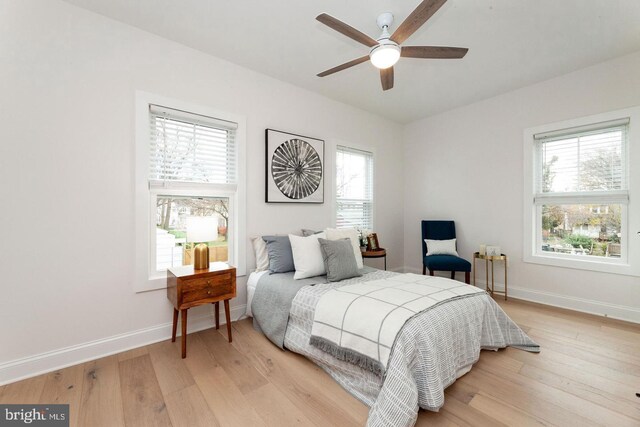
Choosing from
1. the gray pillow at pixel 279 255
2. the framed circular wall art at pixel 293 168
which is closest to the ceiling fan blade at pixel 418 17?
the framed circular wall art at pixel 293 168

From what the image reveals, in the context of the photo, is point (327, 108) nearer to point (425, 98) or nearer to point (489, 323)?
point (425, 98)

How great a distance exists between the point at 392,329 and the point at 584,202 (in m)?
3.11

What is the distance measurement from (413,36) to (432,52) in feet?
1.85

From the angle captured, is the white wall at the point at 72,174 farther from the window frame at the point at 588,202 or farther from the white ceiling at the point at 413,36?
the window frame at the point at 588,202

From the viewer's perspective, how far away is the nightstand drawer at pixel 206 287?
2.20 m

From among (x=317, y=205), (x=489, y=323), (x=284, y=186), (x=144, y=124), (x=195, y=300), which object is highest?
(x=144, y=124)

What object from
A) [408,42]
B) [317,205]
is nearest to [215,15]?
[408,42]

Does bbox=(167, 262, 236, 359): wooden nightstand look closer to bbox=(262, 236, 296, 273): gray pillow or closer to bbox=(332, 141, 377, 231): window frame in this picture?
bbox=(262, 236, 296, 273): gray pillow

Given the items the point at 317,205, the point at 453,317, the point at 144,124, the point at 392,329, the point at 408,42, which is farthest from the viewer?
the point at 317,205

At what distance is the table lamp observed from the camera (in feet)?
7.50

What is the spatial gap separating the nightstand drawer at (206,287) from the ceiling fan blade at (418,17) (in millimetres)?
2301

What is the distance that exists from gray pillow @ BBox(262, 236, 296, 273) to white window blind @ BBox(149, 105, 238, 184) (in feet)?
2.63

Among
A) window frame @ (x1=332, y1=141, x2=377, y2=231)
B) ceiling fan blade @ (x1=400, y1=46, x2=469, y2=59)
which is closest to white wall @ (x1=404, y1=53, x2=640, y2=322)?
window frame @ (x1=332, y1=141, x2=377, y2=231)

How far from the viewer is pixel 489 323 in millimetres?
2180
